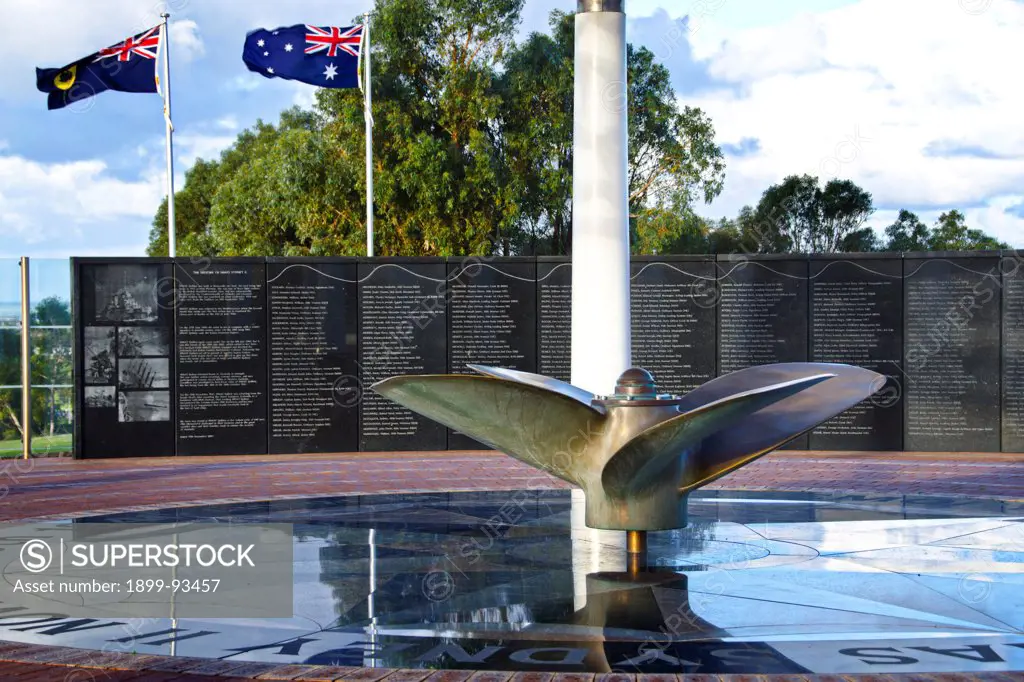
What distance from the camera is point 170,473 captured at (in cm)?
1330

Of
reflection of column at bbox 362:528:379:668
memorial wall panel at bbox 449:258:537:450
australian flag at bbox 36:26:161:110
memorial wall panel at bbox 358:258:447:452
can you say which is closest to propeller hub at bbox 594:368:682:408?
reflection of column at bbox 362:528:379:668

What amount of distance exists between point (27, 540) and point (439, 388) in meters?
3.72

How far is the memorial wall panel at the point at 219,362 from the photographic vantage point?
15.4 m

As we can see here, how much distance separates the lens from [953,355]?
15148 millimetres

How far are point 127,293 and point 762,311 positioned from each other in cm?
857

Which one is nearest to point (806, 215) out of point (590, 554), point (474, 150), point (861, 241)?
point (861, 241)

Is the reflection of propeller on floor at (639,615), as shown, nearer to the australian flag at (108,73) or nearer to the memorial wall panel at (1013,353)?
the memorial wall panel at (1013,353)

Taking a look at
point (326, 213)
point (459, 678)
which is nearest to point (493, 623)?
point (459, 678)

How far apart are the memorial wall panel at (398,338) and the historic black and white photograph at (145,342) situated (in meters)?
2.61

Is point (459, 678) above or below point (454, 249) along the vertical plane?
below

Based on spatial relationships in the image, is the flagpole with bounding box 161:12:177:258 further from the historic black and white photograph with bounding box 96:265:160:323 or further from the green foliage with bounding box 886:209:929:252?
the green foliage with bounding box 886:209:929:252

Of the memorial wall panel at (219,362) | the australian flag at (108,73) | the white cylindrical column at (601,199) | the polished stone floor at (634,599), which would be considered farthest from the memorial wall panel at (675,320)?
the australian flag at (108,73)

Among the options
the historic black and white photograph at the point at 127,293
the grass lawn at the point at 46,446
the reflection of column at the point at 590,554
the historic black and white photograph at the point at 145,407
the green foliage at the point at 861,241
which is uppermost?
the green foliage at the point at 861,241

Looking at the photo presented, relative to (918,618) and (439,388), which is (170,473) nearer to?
(439,388)
